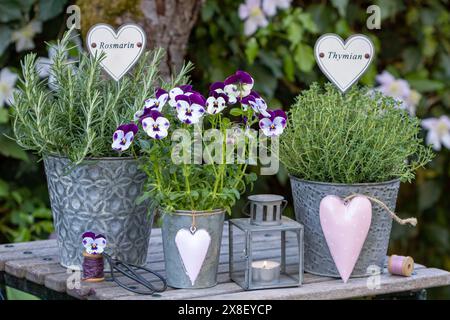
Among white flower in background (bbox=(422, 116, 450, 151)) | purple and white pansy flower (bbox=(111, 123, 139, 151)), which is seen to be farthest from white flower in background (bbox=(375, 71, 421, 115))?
purple and white pansy flower (bbox=(111, 123, 139, 151))

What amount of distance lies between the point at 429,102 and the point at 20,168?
1431 mm

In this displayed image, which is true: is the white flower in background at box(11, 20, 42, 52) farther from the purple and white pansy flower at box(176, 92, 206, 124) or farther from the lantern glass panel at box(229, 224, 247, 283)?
the purple and white pansy flower at box(176, 92, 206, 124)

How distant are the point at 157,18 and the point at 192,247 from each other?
0.96 metres

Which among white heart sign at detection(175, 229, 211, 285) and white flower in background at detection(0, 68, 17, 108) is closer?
white heart sign at detection(175, 229, 211, 285)

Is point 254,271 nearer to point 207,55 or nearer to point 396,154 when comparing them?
point 396,154

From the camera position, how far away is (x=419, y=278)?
1557mm

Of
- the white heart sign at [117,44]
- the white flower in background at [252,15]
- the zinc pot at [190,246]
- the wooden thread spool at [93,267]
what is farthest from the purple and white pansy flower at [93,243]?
the white flower in background at [252,15]

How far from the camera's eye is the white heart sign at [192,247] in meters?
1.42

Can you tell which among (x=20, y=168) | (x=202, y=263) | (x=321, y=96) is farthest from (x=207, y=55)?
(x=202, y=263)

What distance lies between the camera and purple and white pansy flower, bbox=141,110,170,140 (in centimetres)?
140

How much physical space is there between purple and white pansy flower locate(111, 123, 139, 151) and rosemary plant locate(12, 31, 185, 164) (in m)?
0.06

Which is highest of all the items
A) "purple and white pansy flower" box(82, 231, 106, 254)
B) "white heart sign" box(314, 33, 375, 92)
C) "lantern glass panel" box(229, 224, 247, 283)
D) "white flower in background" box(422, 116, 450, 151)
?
"white heart sign" box(314, 33, 375, 92)

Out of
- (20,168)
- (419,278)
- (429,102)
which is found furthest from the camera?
(429,102)

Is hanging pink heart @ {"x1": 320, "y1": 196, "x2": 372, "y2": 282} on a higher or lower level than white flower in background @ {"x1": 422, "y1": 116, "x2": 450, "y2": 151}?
lower
